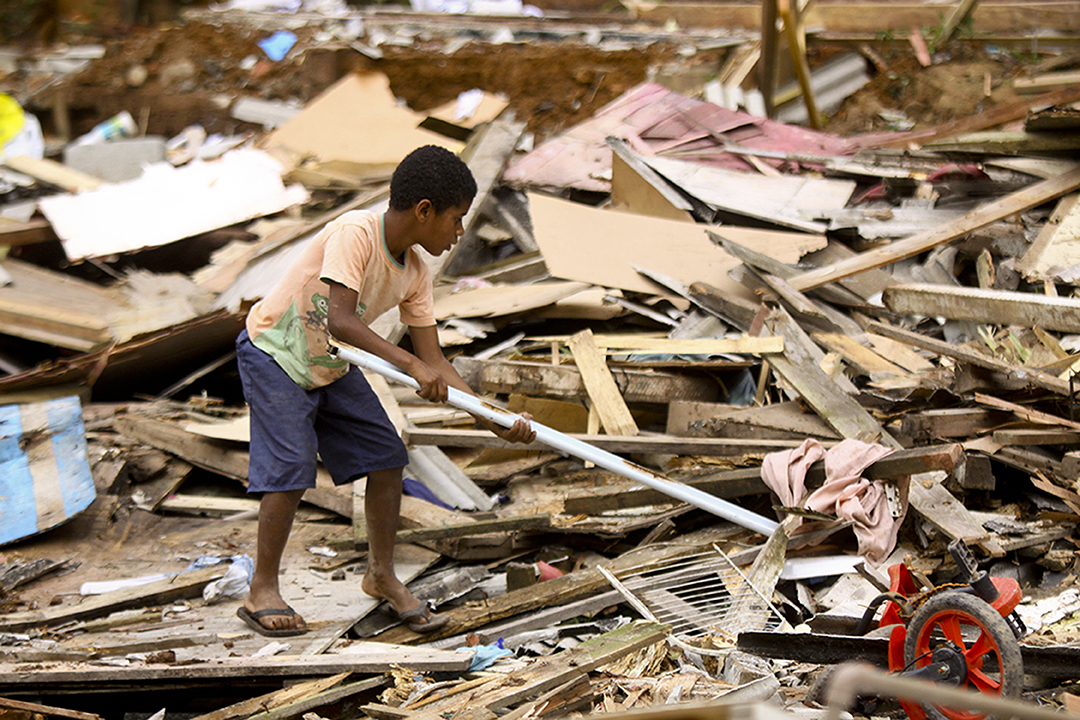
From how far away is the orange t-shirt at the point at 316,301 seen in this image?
3.18 metres

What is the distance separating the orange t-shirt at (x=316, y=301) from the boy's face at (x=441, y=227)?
170 mm

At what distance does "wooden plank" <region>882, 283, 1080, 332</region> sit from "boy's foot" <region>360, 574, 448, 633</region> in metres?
2.90

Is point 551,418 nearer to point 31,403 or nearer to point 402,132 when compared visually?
point 31,403

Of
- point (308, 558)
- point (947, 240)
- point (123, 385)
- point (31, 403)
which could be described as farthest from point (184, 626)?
point (947, 240)

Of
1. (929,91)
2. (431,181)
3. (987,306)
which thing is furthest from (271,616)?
(929,91)

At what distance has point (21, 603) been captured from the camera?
3754 millimetres

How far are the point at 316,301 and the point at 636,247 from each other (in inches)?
111

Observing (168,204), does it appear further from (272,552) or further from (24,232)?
(272,552)

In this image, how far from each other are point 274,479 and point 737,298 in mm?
2819

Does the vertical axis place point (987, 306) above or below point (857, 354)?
above

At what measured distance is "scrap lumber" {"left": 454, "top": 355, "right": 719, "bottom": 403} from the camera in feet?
14.9

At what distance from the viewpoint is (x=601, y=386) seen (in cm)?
451

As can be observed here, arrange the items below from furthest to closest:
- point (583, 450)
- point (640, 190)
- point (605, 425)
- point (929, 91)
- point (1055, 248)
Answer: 1. point (929, 91)
2. point (640, 190)
3. point (1055, 248)
4. point (605, 425)
5. point (583, 450)

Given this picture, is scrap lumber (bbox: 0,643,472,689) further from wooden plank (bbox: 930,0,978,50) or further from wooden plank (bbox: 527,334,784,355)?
wooden plank (bbox: 930,0,978,50)
